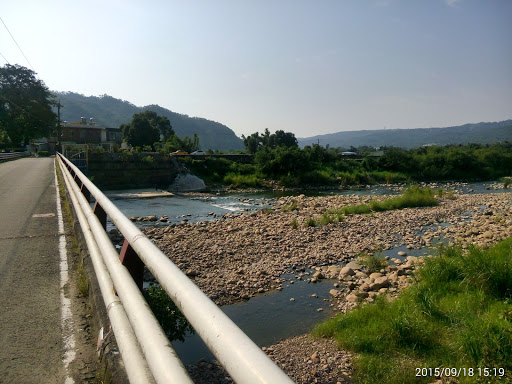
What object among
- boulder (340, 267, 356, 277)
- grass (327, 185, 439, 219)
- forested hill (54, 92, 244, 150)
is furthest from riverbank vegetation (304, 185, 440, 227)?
forested hill (54, 92, 244, 150)

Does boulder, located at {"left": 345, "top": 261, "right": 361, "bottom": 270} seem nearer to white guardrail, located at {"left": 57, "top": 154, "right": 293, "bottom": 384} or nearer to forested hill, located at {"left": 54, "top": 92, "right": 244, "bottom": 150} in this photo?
white guardrail, located at {"left": 57, "top": 154, "right": 293, "bottom": 384}

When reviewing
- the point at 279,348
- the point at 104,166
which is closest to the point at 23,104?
the point at 104,166

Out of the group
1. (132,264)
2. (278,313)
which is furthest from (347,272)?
(132,264)

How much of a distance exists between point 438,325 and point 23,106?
2230 inches

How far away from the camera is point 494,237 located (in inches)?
527

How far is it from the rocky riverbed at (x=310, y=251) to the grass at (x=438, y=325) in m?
0.46

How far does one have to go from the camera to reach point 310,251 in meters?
12.8

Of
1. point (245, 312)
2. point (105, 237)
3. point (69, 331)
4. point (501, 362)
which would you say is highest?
point (105, 237)

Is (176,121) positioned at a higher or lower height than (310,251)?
higher

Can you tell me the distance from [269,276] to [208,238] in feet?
17.6

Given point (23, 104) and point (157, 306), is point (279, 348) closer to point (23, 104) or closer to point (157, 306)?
point (157, 306)

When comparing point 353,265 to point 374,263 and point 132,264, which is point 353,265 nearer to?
point 374,263
